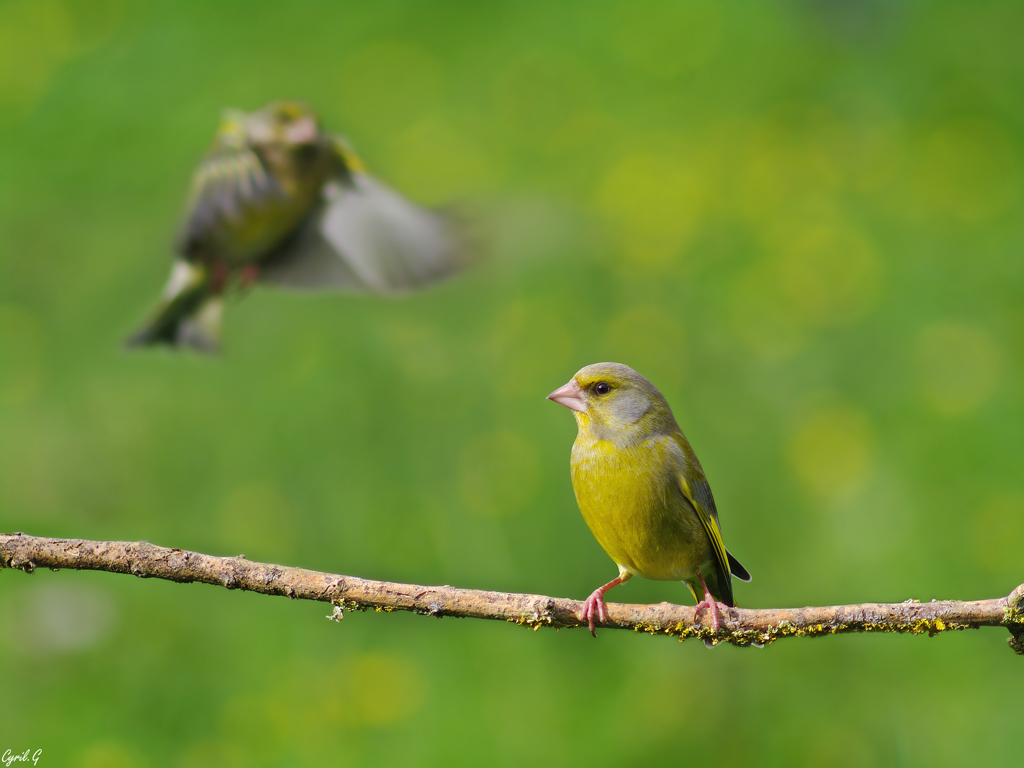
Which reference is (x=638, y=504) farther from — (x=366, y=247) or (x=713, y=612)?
(x=366, y=247)

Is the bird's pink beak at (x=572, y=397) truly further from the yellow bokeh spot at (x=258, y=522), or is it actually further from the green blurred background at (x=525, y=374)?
the yellow bokeh spot at (x=258, y=522)

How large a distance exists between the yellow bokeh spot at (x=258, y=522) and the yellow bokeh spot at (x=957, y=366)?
4391 mm

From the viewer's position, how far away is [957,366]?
20.0 ft

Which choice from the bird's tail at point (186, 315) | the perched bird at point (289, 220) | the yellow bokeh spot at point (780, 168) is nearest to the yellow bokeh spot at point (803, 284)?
the yellow bokeh spot at point (780, 168)

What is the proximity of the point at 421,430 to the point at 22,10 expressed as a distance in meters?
5.74

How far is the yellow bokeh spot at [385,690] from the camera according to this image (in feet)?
16.5

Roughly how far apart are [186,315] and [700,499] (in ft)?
13.6

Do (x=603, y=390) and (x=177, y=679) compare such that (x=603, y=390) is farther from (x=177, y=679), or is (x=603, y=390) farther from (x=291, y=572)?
(x=177, y=679)

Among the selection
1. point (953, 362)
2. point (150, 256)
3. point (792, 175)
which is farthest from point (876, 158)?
point (150, 256)

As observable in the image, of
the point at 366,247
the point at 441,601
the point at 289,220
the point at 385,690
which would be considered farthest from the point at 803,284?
the point at 441,601

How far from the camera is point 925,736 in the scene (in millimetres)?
4770

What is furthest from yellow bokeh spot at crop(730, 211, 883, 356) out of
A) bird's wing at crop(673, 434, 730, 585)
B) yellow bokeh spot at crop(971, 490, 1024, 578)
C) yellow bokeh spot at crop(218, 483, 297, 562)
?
bird's wing at crop(673, 434, 730, 585)

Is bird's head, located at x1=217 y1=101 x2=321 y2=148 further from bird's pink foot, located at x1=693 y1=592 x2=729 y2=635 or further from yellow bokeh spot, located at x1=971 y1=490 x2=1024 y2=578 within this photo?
yellow bokeh spot, located at x1=971 y1=490 x2=1024 y2=578

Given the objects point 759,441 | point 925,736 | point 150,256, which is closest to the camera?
point 925,736
